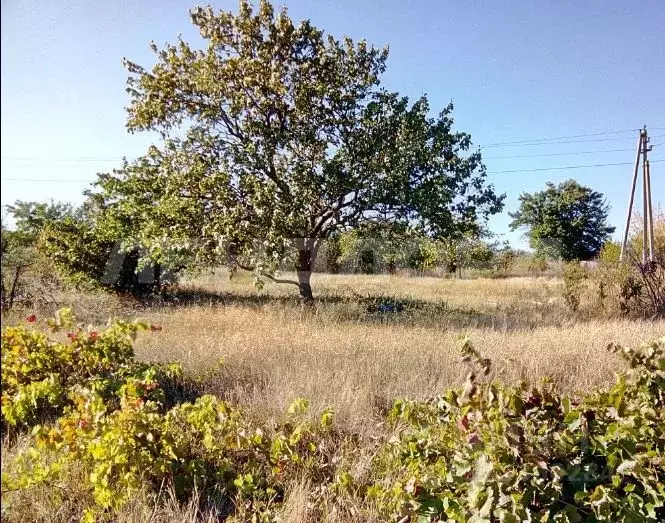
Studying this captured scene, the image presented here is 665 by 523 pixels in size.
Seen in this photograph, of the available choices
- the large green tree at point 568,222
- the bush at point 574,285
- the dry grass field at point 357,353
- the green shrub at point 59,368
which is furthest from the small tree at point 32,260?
the large green tree at point 568,222

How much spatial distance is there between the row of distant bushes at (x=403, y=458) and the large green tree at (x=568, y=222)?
4026 cm

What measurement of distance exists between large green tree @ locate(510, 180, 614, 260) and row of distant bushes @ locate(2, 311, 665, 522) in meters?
40.3

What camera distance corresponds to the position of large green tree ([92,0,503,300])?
8.88 metres

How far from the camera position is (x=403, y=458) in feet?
7.38

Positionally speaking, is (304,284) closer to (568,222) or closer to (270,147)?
(270,147)

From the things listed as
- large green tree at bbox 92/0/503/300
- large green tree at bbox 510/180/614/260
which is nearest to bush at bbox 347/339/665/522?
large green tree at bbox 92/0/503/300

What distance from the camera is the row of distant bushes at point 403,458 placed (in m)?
1.85

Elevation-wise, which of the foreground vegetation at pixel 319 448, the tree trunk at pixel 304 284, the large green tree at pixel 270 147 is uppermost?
the large green tree at pixel 270 147

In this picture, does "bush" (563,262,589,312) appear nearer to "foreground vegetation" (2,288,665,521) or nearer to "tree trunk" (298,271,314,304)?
"tree trunk" (298,271,314,304)

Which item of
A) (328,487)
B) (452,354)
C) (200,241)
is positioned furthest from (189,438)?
(200,241)

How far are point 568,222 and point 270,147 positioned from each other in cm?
3793

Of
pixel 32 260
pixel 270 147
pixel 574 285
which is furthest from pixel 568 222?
pixel 32 260

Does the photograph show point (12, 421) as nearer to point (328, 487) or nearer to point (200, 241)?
point (328, 487)

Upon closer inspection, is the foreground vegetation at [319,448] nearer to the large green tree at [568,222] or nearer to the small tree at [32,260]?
the small tree at [32,260]
